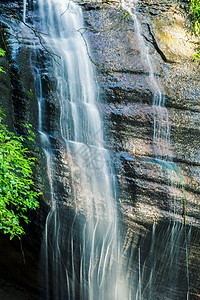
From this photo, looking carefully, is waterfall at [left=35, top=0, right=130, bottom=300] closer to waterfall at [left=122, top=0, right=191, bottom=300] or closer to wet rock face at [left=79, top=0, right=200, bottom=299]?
wet rock face at [left=79, top=0, right=200, bottom=299]

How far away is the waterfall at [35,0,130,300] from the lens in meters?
4.15

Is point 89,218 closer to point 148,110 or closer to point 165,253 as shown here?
point 165,253

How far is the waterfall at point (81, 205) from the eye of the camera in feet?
13.6

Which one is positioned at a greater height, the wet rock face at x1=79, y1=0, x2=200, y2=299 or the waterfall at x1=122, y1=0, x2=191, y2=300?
the wet rock face at x1=79, y1=0, x2=200, y2=299

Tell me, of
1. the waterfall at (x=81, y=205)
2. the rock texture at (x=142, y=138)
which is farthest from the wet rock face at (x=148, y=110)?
the waterfall at (x=81, y=205)

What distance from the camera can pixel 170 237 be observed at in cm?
407

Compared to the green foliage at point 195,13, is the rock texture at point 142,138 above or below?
below

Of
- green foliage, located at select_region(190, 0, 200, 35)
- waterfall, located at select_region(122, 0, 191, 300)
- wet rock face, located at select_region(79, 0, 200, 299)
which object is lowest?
waterfall, located at select_region(122, 0, 191, 300)

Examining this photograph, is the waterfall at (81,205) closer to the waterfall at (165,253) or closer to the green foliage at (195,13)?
the waterfall at (165,253)

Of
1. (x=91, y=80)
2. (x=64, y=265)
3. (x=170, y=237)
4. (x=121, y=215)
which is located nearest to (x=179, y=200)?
(x=170, y=237)

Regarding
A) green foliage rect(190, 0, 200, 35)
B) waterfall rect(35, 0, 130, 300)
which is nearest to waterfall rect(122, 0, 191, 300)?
waterfall rect(35, 0, 130, 300)

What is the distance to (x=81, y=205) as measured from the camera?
416 centimetres

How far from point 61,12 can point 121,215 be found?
3847 millimetres

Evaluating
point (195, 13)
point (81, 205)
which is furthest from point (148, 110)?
point (195, 13)
